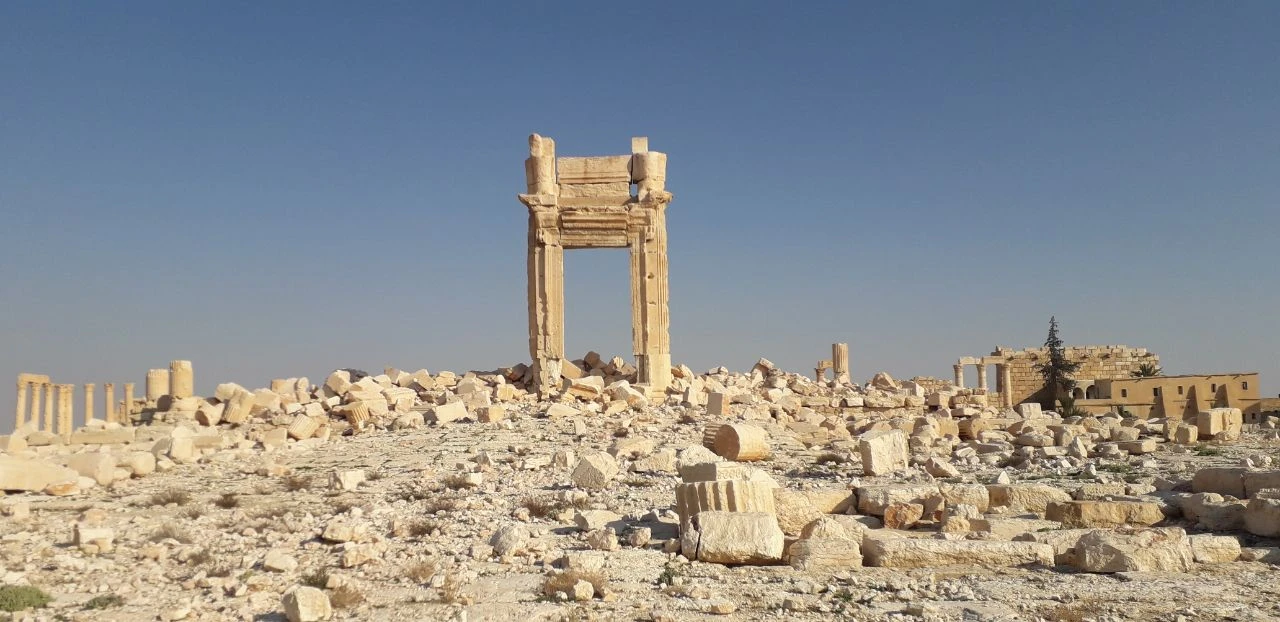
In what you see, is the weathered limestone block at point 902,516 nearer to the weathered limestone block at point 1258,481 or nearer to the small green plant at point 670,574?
the small green plant at point 670,574

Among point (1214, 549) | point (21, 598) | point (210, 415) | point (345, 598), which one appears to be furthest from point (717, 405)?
point (21, 598)

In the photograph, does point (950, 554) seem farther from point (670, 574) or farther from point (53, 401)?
point (53, 401)

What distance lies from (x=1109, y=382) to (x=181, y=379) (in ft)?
110

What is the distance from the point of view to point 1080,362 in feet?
130

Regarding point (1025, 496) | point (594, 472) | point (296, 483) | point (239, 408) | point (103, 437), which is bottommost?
point (1025, 496)

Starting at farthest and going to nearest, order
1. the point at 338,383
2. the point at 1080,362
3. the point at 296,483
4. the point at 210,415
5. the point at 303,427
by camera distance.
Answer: the point at 1080,362 < the point at 338,383 < the point at 210,415 < the point at 303,427 < the point at 296,483

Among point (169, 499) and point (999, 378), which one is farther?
point (999, 378)

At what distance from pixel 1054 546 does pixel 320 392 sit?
49.4 ft

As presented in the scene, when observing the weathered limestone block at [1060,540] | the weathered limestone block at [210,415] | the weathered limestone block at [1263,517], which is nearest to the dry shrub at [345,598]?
the weathered limestone block at [1060,540]

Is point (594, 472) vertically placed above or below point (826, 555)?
above

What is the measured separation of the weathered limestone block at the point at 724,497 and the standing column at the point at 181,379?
45.5 ft

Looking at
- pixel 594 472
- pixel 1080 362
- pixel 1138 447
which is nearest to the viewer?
pixel 594 472

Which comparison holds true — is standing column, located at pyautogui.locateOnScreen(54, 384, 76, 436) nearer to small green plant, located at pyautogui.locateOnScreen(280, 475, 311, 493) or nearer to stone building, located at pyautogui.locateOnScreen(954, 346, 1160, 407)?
small green plant, located at pyautogui.locateOnScreen(280, 475, 311, 493)

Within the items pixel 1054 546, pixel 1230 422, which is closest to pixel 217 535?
pixel 1054 546
